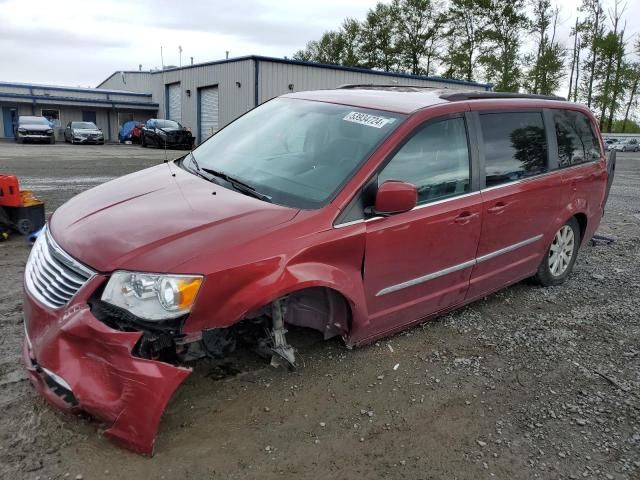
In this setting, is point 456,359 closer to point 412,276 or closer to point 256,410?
point 412,276

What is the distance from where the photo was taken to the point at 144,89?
42562 millimetres

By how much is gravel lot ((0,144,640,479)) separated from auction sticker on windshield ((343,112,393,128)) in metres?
1.52

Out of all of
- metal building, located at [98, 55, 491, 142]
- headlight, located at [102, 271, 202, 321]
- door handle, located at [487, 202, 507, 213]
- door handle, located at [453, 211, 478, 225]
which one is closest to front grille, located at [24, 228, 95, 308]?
headlight, located at [102, 271, 202, 321]

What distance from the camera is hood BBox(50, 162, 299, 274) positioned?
96.3 inches

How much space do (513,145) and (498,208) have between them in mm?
612

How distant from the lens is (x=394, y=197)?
2938 mm

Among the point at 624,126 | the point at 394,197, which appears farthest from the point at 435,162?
the point at 624,126

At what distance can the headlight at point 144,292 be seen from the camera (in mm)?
2367

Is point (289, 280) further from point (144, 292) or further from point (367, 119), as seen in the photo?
point (367, 119)

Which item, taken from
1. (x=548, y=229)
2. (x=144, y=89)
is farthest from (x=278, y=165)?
(x=144, y=89)

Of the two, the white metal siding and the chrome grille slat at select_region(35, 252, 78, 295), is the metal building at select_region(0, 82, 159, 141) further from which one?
the chrome grille slat at select_region(35, 252, 78, 295)

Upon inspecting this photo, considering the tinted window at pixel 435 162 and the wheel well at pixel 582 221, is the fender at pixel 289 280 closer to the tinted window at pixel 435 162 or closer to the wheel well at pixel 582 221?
the tinted window at pixel 435 162

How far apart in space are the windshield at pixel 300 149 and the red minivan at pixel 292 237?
0.04 feet

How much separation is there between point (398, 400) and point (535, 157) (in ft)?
8.11
